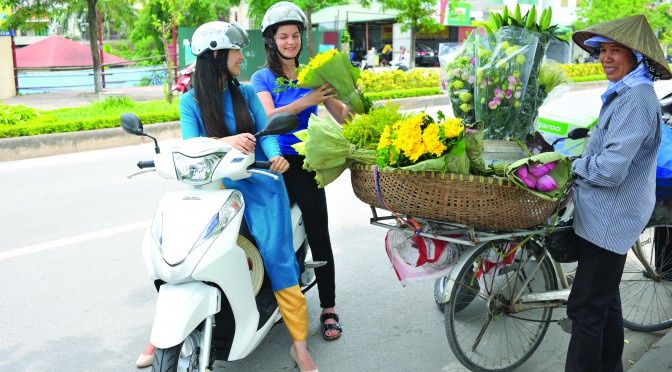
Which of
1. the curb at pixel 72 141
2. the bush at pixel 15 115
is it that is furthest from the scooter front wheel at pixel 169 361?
the bush at pixel 15 115

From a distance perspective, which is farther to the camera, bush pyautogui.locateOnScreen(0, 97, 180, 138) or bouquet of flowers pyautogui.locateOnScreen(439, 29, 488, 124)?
bush pyautogui.locateOnScreen(0, 97, 180, 138)

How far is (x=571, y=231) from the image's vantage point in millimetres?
2834

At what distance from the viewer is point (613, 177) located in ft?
8.05

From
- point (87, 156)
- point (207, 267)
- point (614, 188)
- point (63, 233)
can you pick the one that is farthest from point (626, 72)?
point (87, 156)

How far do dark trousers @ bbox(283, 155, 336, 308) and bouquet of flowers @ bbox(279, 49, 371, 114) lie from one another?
17.8 inches

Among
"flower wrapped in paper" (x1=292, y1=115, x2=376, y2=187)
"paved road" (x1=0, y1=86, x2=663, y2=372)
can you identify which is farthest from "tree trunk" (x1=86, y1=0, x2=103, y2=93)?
"flower wrapped in paper" (x1=292, y1=115, x2=376, y2=187)

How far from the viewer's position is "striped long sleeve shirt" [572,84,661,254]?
8.00ft

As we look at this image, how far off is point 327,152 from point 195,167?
0.53 metres

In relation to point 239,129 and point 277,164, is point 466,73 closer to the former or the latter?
point 277,164

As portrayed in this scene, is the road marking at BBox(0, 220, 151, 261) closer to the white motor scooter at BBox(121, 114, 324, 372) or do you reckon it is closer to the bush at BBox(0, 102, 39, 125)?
the white motor scooter at BBox(121, 114, 324, 372)

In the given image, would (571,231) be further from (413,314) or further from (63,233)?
(63,233)

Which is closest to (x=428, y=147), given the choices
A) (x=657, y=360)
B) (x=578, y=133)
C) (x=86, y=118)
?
(x=578, y=133)

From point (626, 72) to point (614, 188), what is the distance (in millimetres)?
487

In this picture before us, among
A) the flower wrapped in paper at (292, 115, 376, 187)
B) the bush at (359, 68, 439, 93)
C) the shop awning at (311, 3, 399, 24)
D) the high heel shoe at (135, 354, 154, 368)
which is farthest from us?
the shop awning at (311, 3, 399, 24)
